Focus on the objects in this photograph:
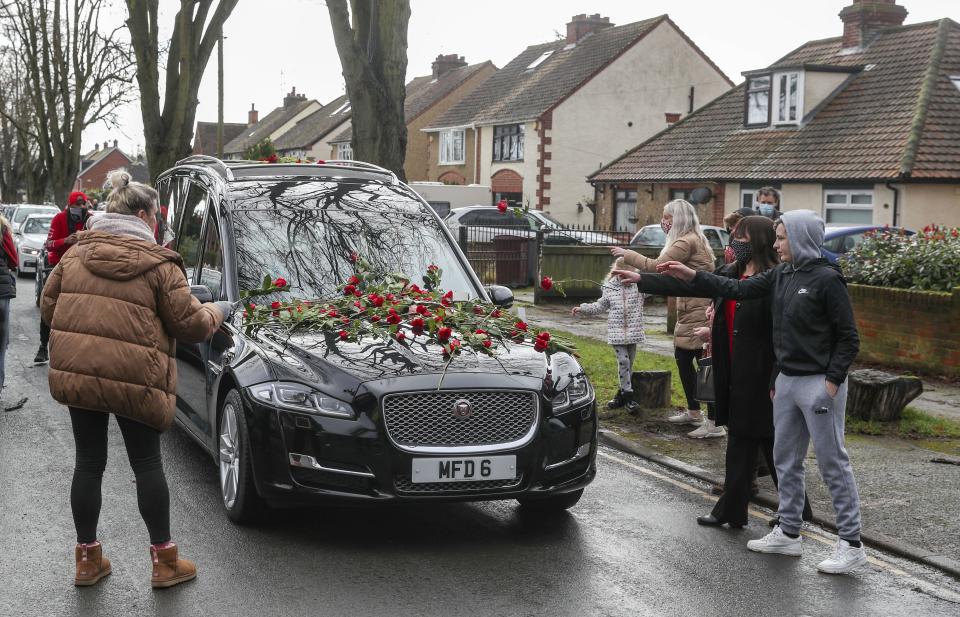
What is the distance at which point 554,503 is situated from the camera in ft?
22.7

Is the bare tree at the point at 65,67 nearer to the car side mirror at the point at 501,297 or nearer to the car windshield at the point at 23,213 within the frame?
the car windshield at the point at 23,213

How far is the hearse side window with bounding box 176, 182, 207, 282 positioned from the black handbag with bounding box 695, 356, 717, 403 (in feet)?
12.1

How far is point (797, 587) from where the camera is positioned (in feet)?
19.2

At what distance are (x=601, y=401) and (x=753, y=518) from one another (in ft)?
13.4

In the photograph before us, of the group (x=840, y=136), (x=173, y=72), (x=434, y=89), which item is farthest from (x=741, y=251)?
(x=434, y=89)

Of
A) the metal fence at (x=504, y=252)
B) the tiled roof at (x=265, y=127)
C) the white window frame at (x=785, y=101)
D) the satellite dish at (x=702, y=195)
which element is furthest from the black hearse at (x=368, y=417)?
the tiled roof at (x=265, y=127)

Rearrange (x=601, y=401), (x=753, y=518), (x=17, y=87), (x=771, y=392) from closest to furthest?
(x=771, y=392), (x=753, y=518), (x=601, y=401), (x=17, y=87)

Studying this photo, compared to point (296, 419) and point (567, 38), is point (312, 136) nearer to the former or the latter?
point (567, 38)

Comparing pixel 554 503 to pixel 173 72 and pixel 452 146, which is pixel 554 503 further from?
pixel 452 146

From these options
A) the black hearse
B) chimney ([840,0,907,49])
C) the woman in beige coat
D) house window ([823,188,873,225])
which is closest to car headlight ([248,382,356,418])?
the black hearse

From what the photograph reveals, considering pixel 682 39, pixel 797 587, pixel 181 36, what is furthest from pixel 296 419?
pixel 682 39

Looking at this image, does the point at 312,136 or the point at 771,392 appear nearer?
the point at 771,392

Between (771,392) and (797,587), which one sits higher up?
(771,392)

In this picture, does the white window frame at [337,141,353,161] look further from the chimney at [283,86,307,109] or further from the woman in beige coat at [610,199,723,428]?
the woman in beige coat at [610,199,723,428]
